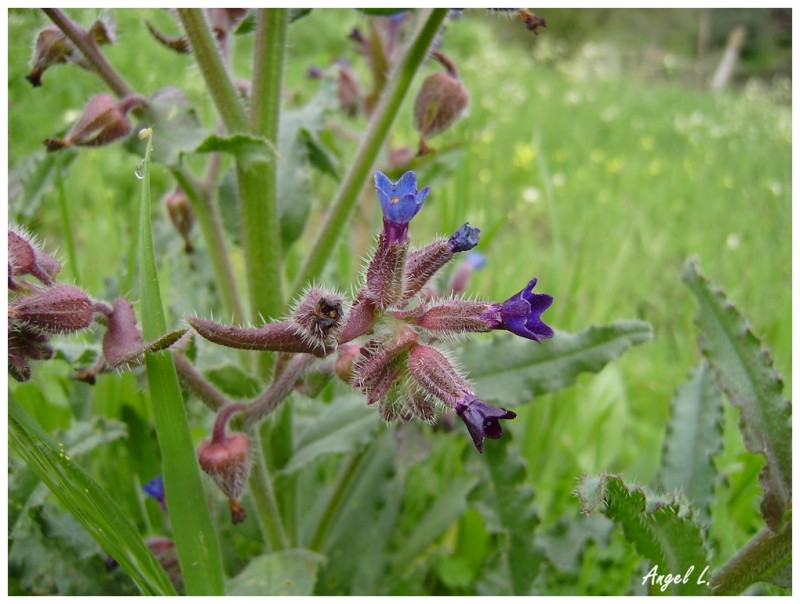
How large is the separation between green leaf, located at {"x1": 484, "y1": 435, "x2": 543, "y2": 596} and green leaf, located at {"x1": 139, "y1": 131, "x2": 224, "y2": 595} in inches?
24.4

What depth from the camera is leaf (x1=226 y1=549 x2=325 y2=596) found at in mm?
1175

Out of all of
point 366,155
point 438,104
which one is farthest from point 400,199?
point 438,104

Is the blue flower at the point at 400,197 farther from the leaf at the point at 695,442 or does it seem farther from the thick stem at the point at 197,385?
the leaf at the point at 695,442

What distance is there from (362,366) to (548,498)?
1092 millimetres

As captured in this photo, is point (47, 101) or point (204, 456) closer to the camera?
point (204, 456)

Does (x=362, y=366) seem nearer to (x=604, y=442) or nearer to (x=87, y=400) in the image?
(x=87, y=400)

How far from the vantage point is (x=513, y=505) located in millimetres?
1438

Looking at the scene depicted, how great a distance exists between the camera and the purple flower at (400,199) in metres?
0.86

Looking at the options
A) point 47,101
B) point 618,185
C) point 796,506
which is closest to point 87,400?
point 796,506

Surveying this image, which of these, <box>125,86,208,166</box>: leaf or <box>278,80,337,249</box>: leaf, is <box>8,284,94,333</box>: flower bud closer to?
<box>125,86,208,166</box>: leaf

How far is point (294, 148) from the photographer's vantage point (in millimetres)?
1491

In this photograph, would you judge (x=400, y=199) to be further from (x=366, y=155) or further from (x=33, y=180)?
(x=33, y=180)

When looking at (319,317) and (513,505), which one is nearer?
(319,317)

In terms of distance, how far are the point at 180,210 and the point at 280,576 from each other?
0.77 meters
